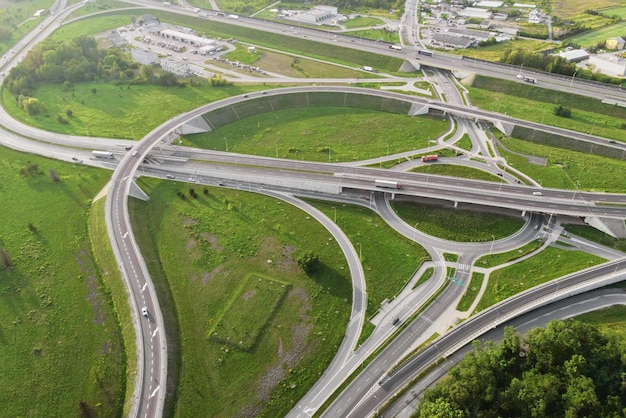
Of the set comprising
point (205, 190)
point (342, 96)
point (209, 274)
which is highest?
point (342, 96)

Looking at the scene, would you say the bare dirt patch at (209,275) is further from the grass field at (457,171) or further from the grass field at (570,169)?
the grass field at (570,169)

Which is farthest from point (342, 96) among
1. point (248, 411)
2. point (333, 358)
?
point (248, 411)

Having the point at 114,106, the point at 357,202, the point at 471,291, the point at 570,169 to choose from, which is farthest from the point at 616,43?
the point at 114,106

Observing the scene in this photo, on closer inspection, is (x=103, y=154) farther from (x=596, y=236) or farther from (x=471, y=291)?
(x=596, y=236)

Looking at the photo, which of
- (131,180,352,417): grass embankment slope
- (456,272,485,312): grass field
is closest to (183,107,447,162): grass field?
(131,180,352,417): grass embankment slope

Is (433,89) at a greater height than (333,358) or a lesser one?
greater

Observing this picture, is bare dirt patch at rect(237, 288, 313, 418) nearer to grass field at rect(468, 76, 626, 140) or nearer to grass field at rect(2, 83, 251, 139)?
grass field at rect(2, 83, 251, 139)

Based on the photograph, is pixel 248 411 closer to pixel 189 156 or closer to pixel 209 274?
pixel 209 274
